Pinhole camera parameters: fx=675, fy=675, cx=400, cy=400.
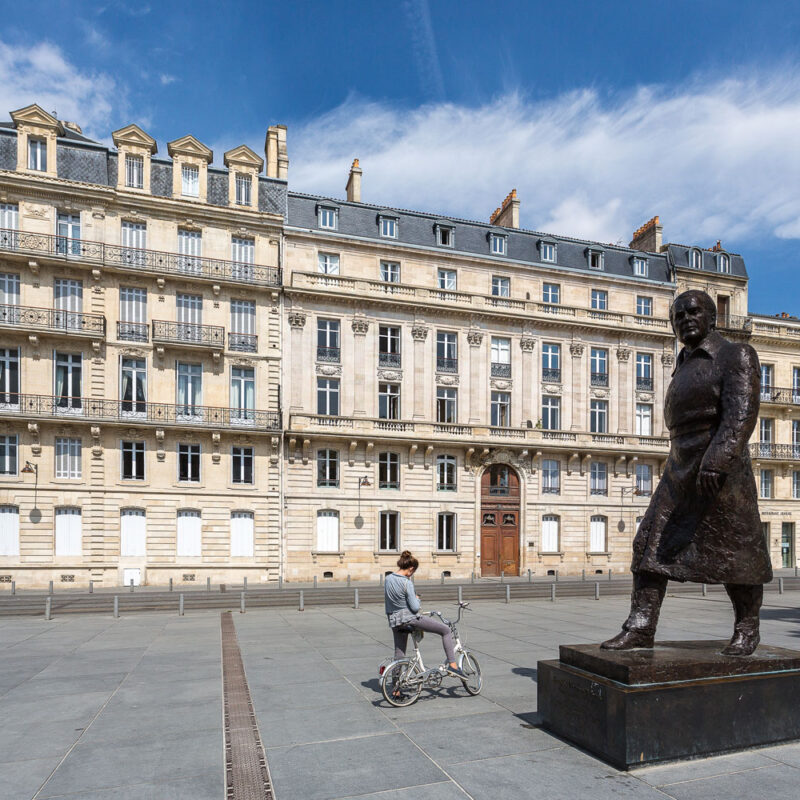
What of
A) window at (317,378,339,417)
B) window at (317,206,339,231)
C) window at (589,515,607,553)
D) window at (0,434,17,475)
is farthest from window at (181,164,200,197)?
window at (589,515,607,553)

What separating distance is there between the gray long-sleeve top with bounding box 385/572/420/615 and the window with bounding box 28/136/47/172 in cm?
2895

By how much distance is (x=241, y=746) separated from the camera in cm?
722

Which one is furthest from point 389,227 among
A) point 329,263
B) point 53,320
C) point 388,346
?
point 53,320

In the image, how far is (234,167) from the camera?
3284cm

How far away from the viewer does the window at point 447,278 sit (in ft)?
119

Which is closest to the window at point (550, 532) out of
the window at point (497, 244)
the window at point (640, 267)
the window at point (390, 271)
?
the window at point (497, 244)

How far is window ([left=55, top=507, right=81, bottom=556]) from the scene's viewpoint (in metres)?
28.7

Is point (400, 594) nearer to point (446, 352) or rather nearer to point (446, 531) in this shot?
point (446, 531)

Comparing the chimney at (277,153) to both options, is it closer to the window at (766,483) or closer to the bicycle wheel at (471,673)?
the bicycle wheel at (471,673)

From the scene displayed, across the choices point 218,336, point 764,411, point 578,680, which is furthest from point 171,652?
point 764,411

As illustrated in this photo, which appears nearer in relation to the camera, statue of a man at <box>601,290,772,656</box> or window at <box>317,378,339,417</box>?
statue of a man at <box>601,290,772,656</box>

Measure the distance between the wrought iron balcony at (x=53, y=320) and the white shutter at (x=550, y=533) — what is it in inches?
944

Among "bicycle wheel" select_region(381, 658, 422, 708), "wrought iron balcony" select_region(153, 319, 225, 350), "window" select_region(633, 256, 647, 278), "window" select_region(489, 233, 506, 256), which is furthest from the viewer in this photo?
"window" select_region(633, 256, 647, 278)

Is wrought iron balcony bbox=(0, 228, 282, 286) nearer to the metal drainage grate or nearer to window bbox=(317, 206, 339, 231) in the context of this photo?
window bbox=(317, 206, 339, 231)
